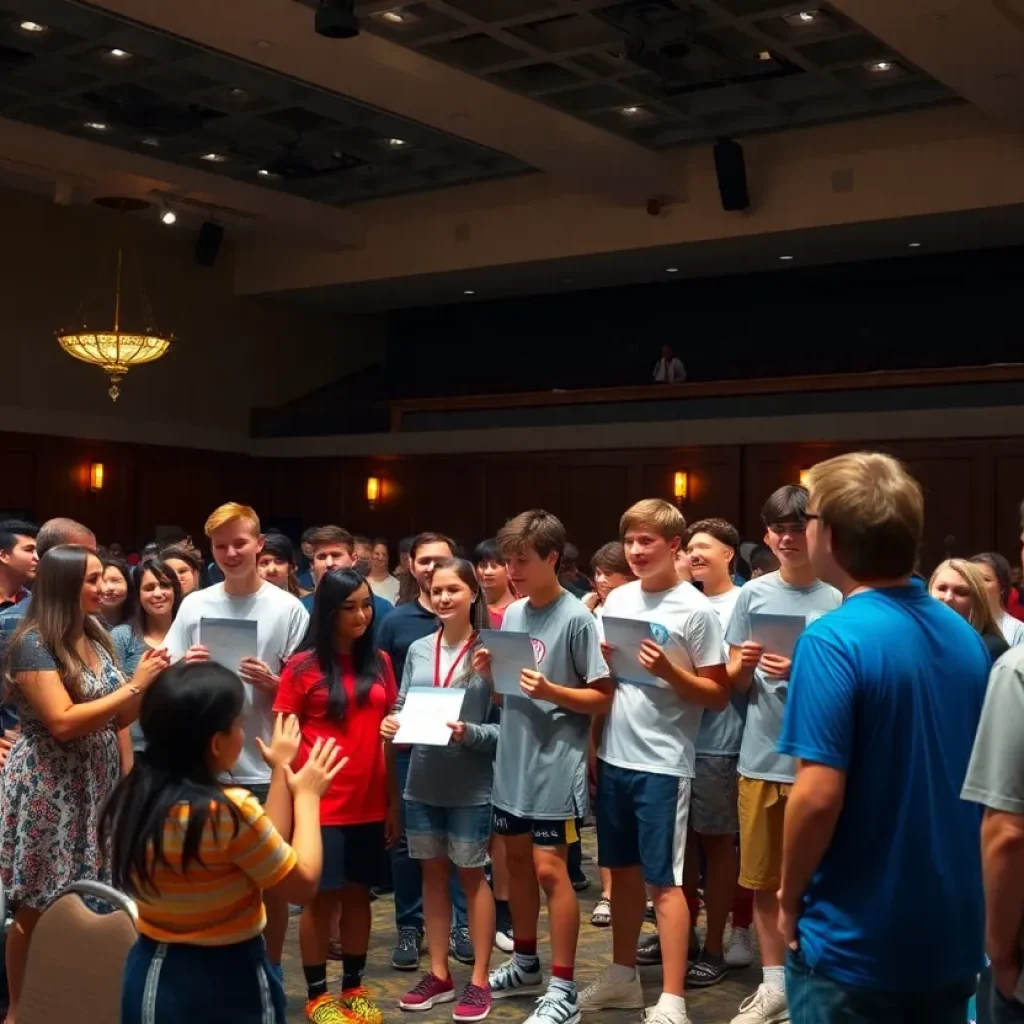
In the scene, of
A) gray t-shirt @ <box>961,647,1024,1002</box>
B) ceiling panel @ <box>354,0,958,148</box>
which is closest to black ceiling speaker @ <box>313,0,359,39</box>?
ceiling panel @ <box>354,0,958,148</box>

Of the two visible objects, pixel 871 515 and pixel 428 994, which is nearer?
pixel 871 515

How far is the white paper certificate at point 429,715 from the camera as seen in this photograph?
4.35 metres

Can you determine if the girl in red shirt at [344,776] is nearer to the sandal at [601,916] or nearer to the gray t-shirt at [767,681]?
the gray t-shirt at [767,681]

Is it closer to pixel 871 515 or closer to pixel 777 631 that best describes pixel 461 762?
pixel 777 631

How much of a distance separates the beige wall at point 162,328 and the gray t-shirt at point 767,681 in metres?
12.5

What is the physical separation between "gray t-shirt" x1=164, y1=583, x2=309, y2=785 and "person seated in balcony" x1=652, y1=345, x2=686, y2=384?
426 inches

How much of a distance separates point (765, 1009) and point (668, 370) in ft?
37.3

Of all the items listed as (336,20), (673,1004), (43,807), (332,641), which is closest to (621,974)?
(673,1004)

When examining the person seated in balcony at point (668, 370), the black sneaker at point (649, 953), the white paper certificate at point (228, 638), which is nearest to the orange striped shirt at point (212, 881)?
the white paper certificate at point (228, 638)

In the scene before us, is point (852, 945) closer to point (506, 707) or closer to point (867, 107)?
point (506, 707)

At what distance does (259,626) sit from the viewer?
15.0 ft

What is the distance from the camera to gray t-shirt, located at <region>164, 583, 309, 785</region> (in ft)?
14.7

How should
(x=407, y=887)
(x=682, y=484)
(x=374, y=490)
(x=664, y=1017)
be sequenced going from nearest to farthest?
(x=664, y=1017)
(x=407, y=887)
(x=682, y=484)
(x=374, y=490)

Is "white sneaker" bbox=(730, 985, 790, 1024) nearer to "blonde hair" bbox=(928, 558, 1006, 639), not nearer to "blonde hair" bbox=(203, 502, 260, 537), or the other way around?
"blonde hair" bbox=(928, 558, 1006, 639)
